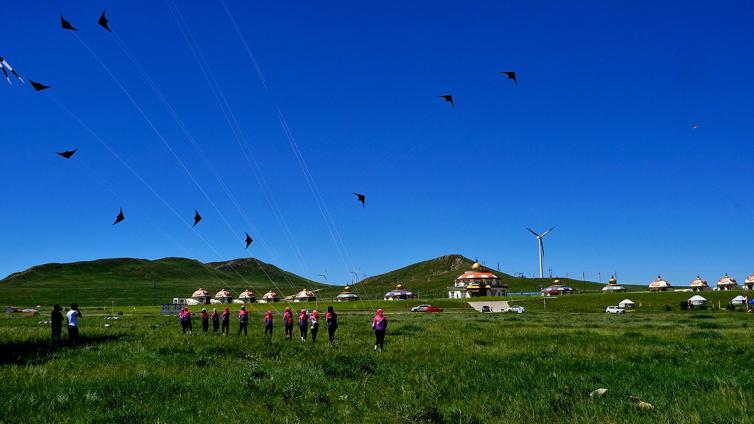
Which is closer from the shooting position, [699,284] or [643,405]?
[643,405]

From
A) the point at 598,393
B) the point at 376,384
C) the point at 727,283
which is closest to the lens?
the point at 598,393

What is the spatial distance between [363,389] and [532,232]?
154686 millimetres

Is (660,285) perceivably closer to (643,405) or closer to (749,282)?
(749,282)

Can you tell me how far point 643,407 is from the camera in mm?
10180

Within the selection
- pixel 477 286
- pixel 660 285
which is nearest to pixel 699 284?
pixel 660 285

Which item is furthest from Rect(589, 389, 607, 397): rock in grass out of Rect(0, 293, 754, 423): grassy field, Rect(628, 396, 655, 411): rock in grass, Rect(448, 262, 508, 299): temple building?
Rect(448, 262, 508, 299): temple building

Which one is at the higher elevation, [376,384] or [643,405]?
[643,405]

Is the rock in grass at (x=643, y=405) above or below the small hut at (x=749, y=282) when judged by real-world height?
above

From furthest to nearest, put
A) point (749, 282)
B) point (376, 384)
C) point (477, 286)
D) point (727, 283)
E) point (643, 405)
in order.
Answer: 1. point (727, 283)
2. point (749, 282)
3. point (477, 286)
4. point (376, 384)
5. point (643, 405)

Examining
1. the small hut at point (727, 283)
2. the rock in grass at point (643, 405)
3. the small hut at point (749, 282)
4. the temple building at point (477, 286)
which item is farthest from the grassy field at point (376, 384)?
the small hut at point (727, 283)

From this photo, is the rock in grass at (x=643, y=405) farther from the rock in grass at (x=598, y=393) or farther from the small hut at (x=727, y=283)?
the small hut at (x=727, y=283)

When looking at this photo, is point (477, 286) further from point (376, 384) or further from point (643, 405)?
point (643, 405)

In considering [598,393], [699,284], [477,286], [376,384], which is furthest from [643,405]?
[699,284]

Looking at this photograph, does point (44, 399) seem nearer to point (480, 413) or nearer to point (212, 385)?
point (212, 385)
